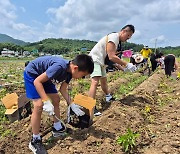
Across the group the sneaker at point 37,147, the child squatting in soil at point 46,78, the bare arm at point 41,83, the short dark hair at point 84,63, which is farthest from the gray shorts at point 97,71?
the sneaker at point 37,147

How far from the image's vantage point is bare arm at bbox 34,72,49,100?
3426mm

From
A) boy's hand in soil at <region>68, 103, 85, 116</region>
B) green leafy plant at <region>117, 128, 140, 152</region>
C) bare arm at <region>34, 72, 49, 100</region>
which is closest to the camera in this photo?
green leafy plant at <region>117, 128, 140, 152</region>

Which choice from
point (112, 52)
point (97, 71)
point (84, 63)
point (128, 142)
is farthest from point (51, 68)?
point (112, 52)

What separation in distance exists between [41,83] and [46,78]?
9 cm

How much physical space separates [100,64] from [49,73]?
6.46ft

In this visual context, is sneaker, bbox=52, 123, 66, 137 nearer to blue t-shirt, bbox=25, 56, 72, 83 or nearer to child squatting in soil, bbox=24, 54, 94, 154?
child squatting in soil, bbox=24, 54, 94, 154

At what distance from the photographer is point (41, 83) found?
136 inches

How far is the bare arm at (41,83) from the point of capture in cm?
343

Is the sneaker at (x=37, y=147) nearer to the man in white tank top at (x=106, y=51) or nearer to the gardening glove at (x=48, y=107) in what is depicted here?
the gardening glove at (x=48, y=107)

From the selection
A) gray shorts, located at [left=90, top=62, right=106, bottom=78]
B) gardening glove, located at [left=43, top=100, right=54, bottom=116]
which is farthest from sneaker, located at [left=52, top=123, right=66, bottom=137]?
gray shorts, located at [left=90, top=62, right=106, bottom=78]

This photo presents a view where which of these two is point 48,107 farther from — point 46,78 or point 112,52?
point 112,52

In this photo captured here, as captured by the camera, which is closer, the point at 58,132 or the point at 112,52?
the point at 58,132

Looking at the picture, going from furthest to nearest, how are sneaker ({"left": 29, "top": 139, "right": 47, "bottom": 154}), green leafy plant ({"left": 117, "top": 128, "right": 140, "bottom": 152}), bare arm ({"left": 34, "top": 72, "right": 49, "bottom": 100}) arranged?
1. sneaker ({"left": 29, "top": 139, "right": 47, "bottom": 154})
2. bare arm ({"left": 34, "top": 72, "right": 49, "bottom": 100})
3. green leafy plant ({"left": 117, "top": 128, "right": 140, "bottom": 152})

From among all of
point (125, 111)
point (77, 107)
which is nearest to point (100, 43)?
point (125, 111)
